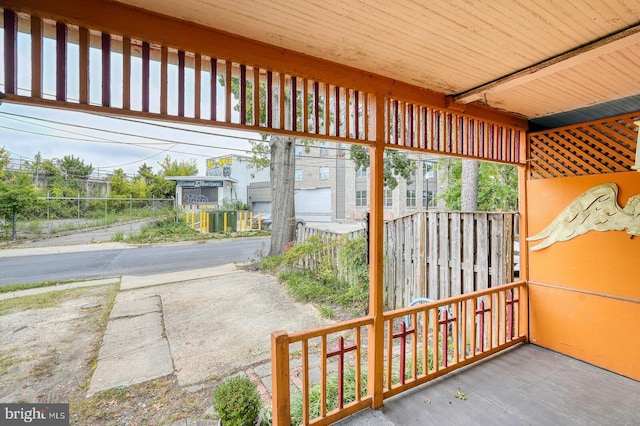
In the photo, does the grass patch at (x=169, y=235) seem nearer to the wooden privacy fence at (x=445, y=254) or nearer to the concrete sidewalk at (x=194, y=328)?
the concrete sidewalk at (x=194, y=328)

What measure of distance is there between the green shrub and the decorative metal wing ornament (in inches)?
126

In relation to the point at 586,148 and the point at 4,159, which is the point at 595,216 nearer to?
the point at 586,148

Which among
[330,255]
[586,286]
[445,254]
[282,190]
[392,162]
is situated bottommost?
[330,255]

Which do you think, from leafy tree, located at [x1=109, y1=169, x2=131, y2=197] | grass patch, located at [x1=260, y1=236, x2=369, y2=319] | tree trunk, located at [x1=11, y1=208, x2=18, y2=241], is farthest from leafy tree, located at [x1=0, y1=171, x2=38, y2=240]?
grass patch, located at [x1=260, y1=236, x2=369, y2=319]

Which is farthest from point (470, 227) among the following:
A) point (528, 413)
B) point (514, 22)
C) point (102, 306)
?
point (102, 306)

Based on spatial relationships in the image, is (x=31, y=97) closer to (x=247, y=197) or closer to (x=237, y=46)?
(x=237, y=46)

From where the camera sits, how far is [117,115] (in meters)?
1.34

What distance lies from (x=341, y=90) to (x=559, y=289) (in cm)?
300

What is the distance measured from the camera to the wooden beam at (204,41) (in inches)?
49.4

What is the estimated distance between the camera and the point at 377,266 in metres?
2.20

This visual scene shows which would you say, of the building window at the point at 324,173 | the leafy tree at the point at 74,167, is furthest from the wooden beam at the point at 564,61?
the leafy tree at the point at 74,167

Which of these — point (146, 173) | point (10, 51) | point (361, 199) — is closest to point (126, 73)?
point (10, 51)

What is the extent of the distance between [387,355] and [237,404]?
126 centimetres

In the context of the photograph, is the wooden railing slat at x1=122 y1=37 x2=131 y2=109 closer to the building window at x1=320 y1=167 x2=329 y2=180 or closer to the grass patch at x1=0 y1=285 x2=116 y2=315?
the grass patch at x1=0 y1=285 x2=116 y2=315
